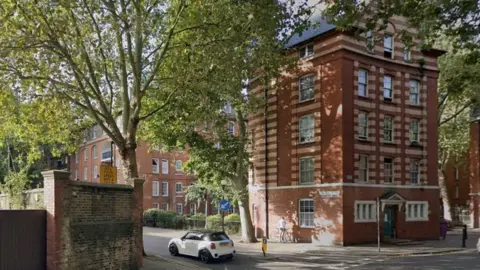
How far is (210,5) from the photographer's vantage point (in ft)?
59.3

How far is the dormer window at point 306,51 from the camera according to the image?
101 feet

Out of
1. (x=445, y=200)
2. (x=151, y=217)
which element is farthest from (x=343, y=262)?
(x=445, y=200)

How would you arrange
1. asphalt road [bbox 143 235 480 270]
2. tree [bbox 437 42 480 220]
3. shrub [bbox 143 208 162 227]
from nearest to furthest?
asphalt road [bbox 143 235 480 270]
tree [bbox 437 42 480 220]
shrub [bbox 143 208 162 227]

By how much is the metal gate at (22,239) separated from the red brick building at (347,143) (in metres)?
18.3

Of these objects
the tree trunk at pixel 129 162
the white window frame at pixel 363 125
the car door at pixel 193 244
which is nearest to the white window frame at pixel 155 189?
the white window frame at pixel 363 125

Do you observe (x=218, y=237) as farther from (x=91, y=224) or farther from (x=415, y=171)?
(x=415, y=171)

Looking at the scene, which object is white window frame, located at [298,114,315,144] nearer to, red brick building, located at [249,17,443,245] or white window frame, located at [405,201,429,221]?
red brick building, located at [249,17,443,245]

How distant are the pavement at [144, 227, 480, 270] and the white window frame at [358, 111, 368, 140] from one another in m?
6.51

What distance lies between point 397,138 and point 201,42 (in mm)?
17537

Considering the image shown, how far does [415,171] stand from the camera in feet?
106

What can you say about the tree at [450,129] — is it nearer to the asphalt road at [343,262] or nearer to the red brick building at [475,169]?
the red brick building at [475,169]

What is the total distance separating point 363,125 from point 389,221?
643cm

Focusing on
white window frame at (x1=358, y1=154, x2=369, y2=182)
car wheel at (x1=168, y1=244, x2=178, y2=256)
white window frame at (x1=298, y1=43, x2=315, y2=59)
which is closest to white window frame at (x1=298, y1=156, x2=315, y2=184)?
white window frame at (x1=358, y1=154, x2=369, y2=182)

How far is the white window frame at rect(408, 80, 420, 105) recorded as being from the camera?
32.4 meters
